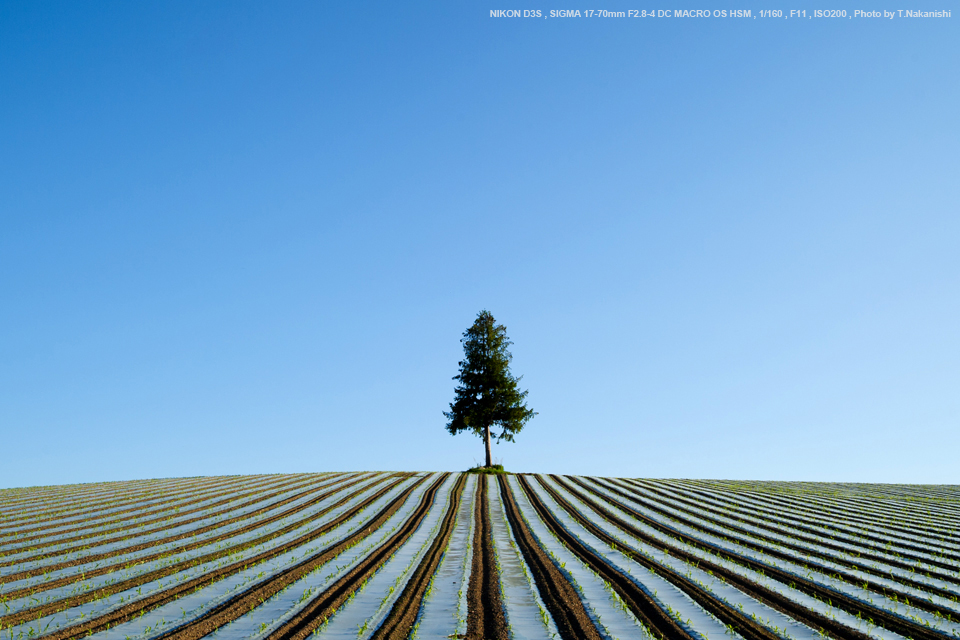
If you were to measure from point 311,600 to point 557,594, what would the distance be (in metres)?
3.73

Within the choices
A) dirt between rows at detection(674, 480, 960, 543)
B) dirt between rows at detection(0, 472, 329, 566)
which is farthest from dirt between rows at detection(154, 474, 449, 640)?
dirt between rows at detection(674, 480, 960, 543)

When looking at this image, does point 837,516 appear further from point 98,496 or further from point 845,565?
point 98,496

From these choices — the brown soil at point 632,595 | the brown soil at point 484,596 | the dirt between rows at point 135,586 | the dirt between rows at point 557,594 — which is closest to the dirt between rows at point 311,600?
the dirt between rows at point 135,586

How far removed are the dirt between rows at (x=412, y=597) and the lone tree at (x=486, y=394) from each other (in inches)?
891

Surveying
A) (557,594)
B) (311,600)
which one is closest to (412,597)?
(311,600)

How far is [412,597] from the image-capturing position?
8922 millimetres

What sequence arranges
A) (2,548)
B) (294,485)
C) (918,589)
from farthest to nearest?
1. (294,485)
2. (2,548)
3. (918,589)

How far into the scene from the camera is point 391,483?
2695 centimetres

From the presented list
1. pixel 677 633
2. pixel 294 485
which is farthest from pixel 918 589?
pixel 294 485

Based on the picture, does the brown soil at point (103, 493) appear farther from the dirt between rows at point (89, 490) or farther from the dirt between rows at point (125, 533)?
the dirt between rows at point (125, 533)

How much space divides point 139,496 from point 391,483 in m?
10.1

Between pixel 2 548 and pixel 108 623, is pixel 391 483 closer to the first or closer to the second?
pixel 2 548

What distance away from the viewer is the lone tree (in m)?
38.0

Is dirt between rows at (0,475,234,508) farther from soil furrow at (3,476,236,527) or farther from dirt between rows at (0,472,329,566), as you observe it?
dirt between rows at (0,472,329,566)
